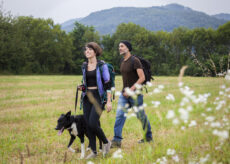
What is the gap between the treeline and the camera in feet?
155

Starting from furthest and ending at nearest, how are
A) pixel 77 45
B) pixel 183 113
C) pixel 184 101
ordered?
pixel 77 45 < pixel 184 101 < pixel 183 113

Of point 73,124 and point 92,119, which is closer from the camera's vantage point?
point 92,119

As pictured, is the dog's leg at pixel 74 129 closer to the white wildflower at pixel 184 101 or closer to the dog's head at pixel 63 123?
the dog's head at pixel 63 123

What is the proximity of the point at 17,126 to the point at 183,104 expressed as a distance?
7.55 meters

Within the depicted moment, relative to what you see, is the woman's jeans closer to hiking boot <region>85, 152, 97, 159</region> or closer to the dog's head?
hiking boot <region>85, 152, 97, 159</region>

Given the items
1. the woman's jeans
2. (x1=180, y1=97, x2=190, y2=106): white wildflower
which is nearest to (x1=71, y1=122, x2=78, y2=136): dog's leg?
the woman's jeans

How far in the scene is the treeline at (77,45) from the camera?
155ft

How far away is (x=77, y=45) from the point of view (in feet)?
210

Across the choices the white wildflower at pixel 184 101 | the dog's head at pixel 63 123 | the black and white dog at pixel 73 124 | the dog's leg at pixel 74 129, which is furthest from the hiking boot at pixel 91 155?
the white wildflower at pixel 184 101

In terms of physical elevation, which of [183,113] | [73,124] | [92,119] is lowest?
[73,124]

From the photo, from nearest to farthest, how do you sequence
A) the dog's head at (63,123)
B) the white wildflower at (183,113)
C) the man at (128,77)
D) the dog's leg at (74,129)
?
the white wildflower at (183,113), the dog's head at (63,123), the dog's leg at (74,129), the man at (128,77)

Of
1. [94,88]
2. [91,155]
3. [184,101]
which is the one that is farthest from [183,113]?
[91,155]

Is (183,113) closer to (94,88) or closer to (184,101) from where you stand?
(184,101)

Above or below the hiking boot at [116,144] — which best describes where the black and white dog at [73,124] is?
above
